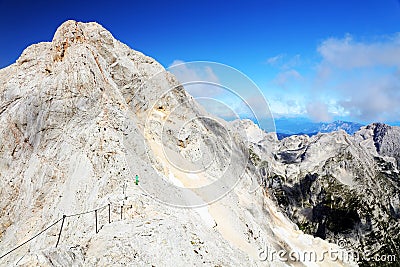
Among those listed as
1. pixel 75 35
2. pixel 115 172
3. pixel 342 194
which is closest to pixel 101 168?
pixel 115 172

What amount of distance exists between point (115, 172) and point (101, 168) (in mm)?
1610

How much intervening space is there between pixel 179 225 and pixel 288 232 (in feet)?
159

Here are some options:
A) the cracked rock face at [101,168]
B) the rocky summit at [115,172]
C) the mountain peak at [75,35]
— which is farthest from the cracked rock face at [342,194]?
the mountain peak at [75,35]

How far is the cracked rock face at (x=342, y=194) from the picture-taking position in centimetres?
12469

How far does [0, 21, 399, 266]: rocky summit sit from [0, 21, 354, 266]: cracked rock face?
4.2 inches

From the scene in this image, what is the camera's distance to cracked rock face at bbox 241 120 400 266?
12469cm

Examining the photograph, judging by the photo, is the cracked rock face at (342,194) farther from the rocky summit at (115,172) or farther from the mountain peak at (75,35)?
the mountain peak at (75,35)

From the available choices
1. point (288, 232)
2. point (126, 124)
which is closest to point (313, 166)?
point (288, 232)

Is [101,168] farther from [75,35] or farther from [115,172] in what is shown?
[75,35]

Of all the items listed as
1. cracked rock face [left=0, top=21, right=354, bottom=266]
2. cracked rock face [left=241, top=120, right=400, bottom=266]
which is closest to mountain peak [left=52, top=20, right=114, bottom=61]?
cracked rock face [left=0, top=21, right=354, bottom=266]

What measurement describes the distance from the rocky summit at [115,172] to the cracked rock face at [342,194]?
7004 cm

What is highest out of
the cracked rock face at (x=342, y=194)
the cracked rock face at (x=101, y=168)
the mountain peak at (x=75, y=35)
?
the cracked rock face at (x=342, y=194)

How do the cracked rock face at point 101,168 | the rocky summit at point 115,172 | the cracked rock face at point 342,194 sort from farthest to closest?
the cracked rock face at point 342,194 < the rocky summit at point 115,172 < the cracked rock face at point 101,168

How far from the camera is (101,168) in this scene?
2602 centimetres
